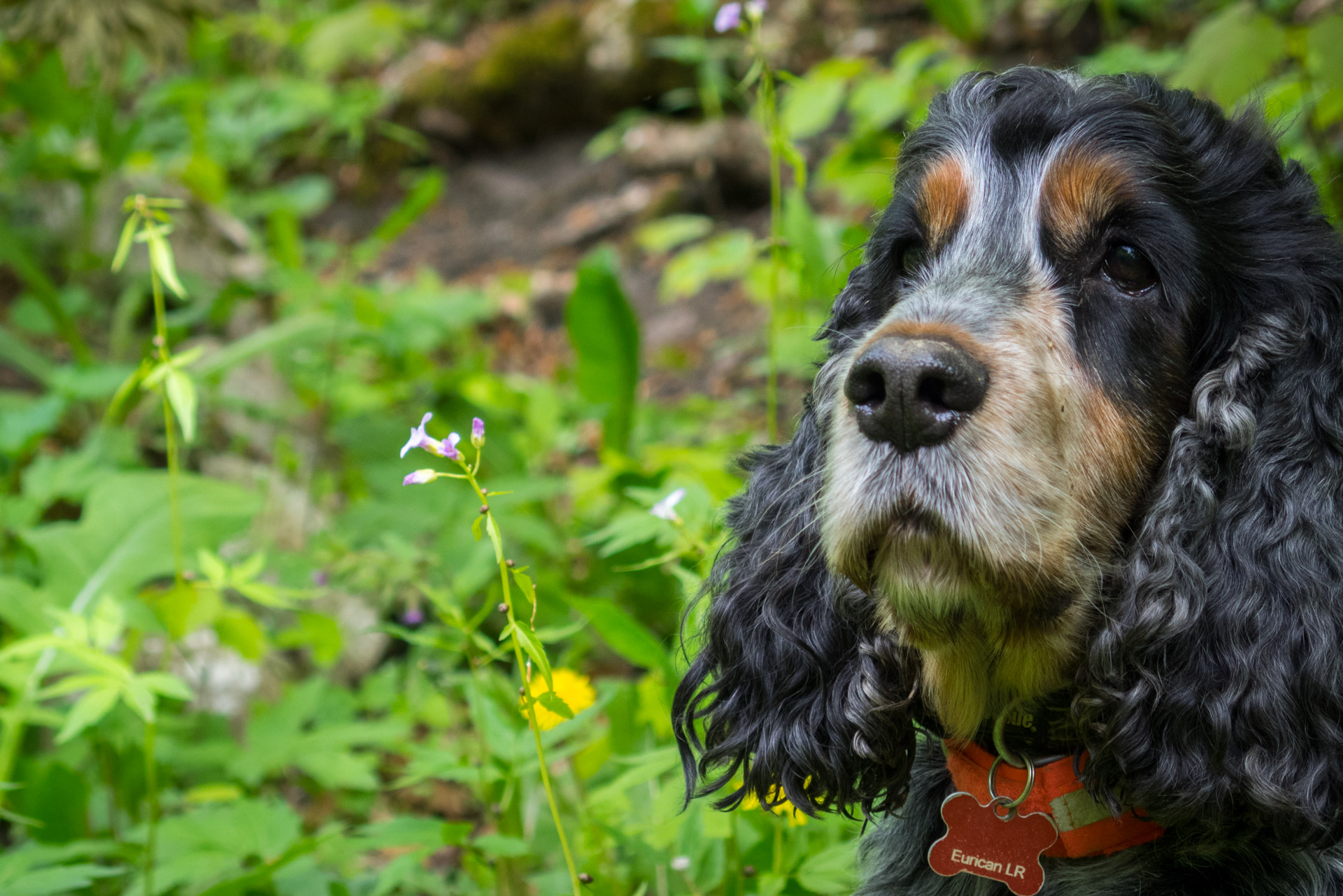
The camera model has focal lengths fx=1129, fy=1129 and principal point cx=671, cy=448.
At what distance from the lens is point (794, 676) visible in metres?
2.49

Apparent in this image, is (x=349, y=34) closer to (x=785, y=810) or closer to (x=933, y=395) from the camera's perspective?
(x=785, y=810)

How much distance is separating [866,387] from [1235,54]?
114 inches

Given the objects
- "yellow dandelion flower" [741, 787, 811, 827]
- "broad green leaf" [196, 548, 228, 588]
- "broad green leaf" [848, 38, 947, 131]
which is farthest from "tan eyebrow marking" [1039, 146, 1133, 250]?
"broad green leaf" [848, 38, 947, 131]

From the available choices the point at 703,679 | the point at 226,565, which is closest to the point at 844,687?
the point at 703,679

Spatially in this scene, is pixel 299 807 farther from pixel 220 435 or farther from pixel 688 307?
pixel 688 307

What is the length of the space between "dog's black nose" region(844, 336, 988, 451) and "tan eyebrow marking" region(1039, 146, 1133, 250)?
21.6 inches

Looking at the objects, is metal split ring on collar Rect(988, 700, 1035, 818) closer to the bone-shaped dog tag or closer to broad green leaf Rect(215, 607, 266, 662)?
the bone-shaped dog tag

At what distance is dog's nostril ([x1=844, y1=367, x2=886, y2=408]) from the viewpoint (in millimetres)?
1864

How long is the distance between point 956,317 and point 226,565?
2167 mm

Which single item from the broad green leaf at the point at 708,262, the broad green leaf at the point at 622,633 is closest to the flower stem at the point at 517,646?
the broad green leaf at the point at 622,633

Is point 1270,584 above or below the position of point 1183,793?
above

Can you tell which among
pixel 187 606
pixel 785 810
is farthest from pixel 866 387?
pixel 187 606

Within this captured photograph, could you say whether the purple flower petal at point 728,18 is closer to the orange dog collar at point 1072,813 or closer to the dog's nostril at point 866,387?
the dog's nostril at point 866,387

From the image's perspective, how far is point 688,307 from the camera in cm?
839
